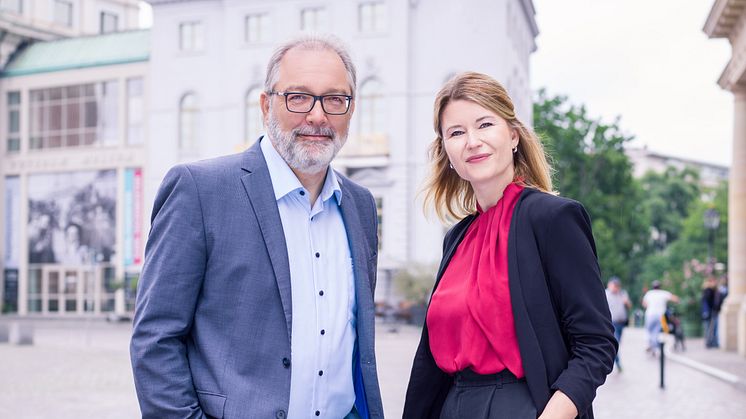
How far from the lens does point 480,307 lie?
3281 mm

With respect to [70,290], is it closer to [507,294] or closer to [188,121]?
[188,121]

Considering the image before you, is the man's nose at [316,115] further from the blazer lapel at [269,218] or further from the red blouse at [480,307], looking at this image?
the red blouse at [480,307]

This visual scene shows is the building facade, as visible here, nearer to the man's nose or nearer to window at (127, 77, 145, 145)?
window at (127, 77, 145, 145)

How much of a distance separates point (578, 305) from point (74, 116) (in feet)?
162

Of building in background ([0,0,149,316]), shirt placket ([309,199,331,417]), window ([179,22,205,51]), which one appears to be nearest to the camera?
shirt placket ([309,199,331,417])

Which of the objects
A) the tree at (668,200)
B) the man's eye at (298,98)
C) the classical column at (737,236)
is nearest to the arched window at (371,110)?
the classical column at (737,236)

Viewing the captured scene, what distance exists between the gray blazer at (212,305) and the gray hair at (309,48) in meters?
0.43

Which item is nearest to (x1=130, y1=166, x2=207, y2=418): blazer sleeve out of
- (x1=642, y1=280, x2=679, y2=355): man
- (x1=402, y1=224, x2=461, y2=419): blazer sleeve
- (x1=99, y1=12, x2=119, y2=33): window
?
(x1=402, y1=224, x2=461, y2=419): blazer sleeve

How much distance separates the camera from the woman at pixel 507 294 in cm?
315

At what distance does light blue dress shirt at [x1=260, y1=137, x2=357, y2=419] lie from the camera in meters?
3.29

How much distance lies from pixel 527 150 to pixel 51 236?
161 feet

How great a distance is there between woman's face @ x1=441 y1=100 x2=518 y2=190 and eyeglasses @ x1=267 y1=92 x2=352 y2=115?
1.41 feet

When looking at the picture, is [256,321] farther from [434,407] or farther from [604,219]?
[604,219]

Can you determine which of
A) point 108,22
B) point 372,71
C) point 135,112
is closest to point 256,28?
point 372,71
